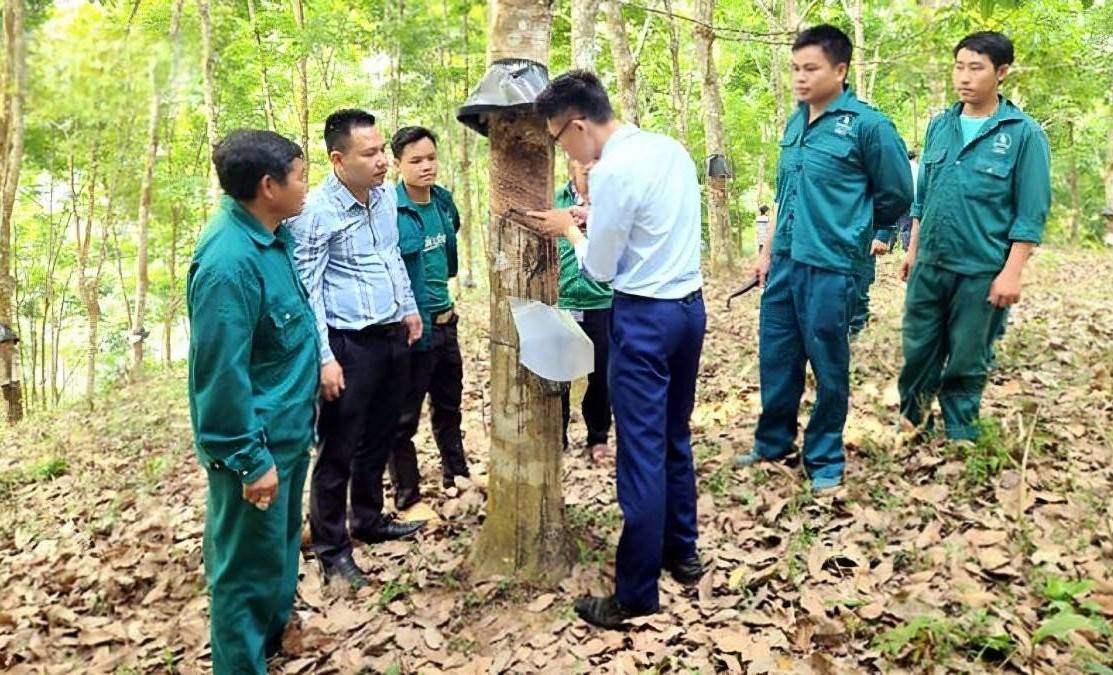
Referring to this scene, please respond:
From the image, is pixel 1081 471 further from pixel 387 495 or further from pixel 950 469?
pixel 387 495

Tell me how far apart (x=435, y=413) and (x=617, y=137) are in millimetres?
2490

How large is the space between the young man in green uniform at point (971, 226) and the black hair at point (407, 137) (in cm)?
286

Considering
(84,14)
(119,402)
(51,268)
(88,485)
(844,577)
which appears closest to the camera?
(844,577)

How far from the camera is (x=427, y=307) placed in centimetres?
421

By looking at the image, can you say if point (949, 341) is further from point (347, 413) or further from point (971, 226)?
point (347, 413)

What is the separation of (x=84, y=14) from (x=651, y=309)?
11459mm

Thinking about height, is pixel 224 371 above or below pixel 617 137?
below

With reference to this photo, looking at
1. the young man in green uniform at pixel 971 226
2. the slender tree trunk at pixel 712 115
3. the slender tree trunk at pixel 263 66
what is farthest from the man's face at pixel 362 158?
the slender tree trunk at pixel 263 66

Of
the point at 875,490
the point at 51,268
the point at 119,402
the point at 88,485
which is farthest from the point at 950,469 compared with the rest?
the point at 51,268

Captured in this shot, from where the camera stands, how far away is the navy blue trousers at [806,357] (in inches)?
147

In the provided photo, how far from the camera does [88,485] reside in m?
5.76

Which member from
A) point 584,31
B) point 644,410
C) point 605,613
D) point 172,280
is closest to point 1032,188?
point 644,410

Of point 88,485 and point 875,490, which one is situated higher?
point 875,490

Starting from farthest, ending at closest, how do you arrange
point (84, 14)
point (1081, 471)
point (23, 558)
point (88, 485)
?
point (84, 14) → point (88, 485) → point (23, 558) → point (1081, 471)
